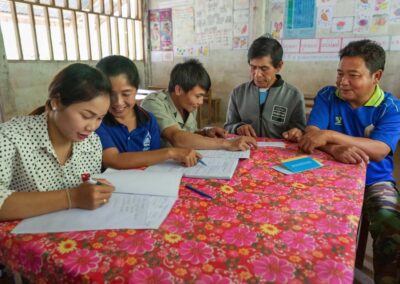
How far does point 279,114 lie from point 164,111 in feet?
2.90

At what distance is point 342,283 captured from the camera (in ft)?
1.95

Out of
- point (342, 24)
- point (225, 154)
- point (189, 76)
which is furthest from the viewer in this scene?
point (342, 24)

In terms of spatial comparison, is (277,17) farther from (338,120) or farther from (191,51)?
(338,120)

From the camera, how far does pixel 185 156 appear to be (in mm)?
1280

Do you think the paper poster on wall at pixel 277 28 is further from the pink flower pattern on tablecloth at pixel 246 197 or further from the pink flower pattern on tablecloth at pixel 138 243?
the pink flower pattern on tablecloth at pixel 138 243

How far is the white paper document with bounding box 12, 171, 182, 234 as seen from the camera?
0.78 meters

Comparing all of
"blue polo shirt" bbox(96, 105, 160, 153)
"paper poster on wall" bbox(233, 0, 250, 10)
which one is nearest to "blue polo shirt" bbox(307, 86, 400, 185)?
"blue polo shirt" bbox(96, 105, 160, 153)

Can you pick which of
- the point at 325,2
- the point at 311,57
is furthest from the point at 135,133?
the point at 325,2

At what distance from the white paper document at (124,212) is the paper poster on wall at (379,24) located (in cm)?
387

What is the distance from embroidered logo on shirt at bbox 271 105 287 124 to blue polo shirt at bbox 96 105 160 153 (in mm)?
947

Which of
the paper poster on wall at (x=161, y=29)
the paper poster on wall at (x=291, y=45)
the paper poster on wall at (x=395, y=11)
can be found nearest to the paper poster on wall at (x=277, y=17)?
the paper poster on wall at (x=291, y=45)

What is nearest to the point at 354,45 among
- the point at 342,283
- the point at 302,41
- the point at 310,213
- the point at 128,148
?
the point at 310,213

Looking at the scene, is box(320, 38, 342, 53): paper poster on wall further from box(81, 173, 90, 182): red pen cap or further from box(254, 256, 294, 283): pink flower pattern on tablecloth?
box(254, 256, 294, 283): pink flower pattern on tablecloth

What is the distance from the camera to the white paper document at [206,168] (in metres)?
1.16
